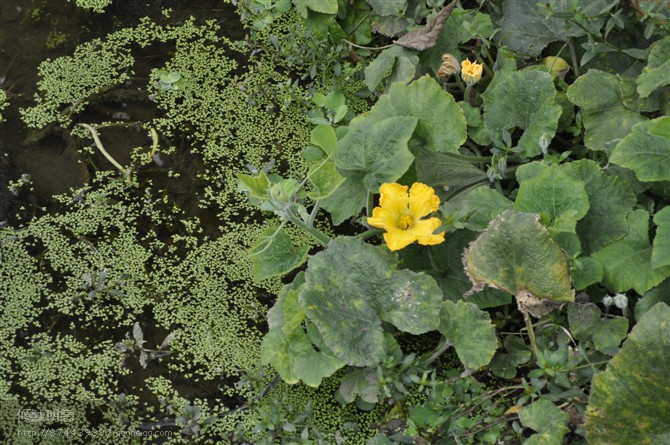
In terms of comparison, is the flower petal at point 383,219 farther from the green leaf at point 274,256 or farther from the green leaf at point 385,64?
the green leaf at point 385,64

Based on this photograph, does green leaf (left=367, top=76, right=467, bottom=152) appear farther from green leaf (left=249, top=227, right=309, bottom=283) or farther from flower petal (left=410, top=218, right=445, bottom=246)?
green leaf (left=249, top=227, right=309, bottom=283)

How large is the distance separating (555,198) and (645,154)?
0.72 ft

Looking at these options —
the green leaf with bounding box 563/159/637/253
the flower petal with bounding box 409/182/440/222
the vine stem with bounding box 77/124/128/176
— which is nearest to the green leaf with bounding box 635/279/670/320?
the green leaf with bounding box 563/159/637/253

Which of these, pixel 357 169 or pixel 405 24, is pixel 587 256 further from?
pixel 405 24

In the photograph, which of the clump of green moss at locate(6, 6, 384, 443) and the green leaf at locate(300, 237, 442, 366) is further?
the clump of green moss at locate(6, 6, 384, 443)

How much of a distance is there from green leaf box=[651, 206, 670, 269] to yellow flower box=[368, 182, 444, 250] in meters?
0.46

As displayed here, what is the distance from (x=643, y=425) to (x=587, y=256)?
464 mm

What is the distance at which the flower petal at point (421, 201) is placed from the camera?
1.81 meters

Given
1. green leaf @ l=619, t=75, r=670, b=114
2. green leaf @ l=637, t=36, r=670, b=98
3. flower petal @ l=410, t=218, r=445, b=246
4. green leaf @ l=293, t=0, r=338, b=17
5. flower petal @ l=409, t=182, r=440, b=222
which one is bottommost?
flower petal @ l=410, t=218, r=445, b=246

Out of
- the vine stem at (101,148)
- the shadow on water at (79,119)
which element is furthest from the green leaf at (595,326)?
the vine stem at (101,148)

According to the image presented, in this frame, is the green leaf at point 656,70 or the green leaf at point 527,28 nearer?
the green leaf at point 656,70

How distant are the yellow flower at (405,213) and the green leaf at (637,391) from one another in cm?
47

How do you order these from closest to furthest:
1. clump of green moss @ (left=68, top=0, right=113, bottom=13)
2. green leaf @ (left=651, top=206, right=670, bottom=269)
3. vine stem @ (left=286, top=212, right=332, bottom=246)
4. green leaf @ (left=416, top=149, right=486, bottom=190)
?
green leaf @ (left=651, top=206, right=670, bottom=269)
vine stem @ (left=286, top=212, right=332, bottom=246)
green leaf @ (left=416, top=149, right=486, bottom=190)
clump of green moss @ (left=68, top=0, right=113, bottom=13)

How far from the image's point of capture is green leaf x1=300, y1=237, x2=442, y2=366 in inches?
70.9
